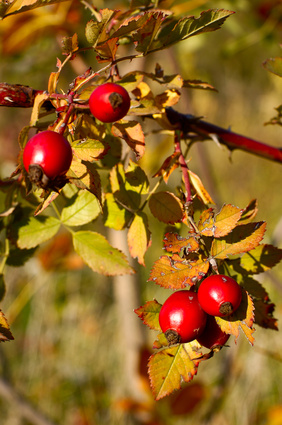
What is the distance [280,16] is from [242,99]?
243 inches

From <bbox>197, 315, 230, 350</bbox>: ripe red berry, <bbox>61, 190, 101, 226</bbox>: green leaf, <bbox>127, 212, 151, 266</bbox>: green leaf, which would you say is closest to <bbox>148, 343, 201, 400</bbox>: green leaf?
<bbox>197, 315, 230, 350</bbox>: ripe red berry

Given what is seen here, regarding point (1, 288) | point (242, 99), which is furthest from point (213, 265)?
point (242, 99)

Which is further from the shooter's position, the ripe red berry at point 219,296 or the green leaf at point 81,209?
the green leaf at point 81,209

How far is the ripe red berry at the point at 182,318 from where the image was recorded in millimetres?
427

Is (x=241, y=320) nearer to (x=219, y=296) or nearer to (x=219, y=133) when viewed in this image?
(x=219, y=296)

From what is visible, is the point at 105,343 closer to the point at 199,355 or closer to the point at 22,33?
the point at 22,33

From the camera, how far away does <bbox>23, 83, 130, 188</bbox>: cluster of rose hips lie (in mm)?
397

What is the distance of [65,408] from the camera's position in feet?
7.97

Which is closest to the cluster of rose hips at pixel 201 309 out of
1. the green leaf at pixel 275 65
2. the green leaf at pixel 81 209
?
the green leaf at pixel 81 209

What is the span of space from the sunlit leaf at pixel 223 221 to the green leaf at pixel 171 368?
0.13m

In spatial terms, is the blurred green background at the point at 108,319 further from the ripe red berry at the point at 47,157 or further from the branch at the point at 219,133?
the ripe red berry at the point at 47,157

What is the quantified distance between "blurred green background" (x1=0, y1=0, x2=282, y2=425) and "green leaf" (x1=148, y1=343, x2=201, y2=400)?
1.10ft

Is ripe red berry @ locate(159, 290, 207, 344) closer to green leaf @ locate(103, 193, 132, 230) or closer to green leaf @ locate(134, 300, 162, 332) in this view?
green leaf @ locate(134, 300, 162, 332)

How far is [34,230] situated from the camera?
626mm
